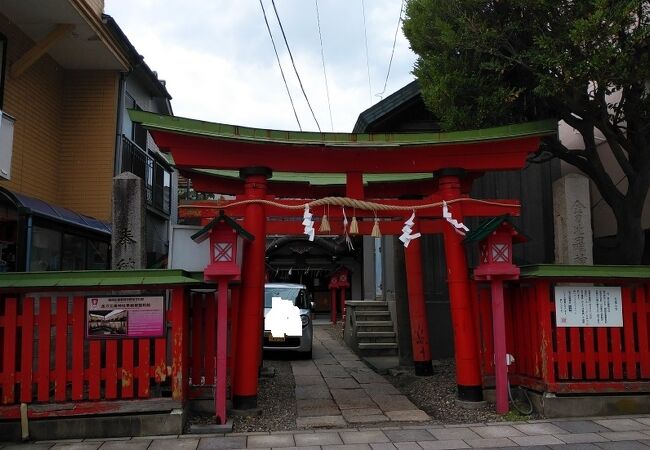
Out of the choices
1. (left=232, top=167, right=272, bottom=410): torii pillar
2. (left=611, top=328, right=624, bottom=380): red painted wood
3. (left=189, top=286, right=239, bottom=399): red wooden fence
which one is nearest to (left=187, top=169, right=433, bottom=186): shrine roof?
(left=232, top=167, right=272, bottom=410): torii pillar

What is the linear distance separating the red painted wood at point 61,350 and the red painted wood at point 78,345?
0.09 meters

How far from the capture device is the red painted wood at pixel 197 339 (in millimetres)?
7258

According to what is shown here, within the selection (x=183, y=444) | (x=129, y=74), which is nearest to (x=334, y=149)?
(x=183, y=444)

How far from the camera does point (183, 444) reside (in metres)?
6.12

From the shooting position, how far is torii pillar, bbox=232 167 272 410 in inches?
288

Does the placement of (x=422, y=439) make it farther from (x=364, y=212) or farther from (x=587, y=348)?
(x=364, y=212)

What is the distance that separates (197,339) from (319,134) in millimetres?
3420

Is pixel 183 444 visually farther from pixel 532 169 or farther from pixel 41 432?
pixel 532 169

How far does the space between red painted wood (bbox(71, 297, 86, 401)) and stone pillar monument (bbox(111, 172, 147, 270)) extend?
3.79 feet

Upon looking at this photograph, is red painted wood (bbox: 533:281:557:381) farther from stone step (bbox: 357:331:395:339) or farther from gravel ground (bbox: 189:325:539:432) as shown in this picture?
stone step (bbox: 357:331:395:339)

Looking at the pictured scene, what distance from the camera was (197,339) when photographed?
7.27 meters

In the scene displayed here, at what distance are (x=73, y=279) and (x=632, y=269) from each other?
7.66 m

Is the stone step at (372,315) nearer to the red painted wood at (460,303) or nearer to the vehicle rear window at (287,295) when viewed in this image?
the vehicle rear window at (287,295)

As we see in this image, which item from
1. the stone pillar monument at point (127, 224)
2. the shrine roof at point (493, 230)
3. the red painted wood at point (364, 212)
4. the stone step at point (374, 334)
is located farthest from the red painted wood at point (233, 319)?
the stone step at point (374, 334)
